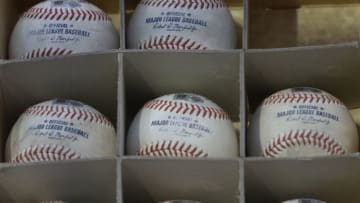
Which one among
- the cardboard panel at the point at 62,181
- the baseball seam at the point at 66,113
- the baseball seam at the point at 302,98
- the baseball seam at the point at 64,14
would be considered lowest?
the cardboard panel at the point at 62,181

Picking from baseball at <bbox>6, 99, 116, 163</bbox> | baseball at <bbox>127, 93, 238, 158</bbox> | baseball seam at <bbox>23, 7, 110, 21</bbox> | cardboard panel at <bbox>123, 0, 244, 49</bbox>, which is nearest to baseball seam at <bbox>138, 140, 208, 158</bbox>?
baseball at <bbox>127, 93, 238, 158</bbox>

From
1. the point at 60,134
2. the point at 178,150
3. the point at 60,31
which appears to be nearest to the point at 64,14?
the point at 60,31

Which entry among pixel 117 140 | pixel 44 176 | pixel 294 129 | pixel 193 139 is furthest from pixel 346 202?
pixel 44 176

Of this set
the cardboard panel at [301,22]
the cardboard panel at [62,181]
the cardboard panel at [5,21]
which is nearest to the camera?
the cardboard panel at [62,181]

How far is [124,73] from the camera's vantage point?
1.91 m

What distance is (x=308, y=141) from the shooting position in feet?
5.87

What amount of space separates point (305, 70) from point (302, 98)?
0.09 metres

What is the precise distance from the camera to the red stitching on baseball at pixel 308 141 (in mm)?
1789

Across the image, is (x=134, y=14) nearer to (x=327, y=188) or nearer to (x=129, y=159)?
(x=129, y=159)

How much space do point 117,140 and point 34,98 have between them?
0.25 meters

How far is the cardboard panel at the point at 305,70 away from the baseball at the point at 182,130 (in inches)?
5.4

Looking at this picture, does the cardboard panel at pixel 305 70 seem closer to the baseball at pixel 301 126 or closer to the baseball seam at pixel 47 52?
the baseball at pixel 301 126
